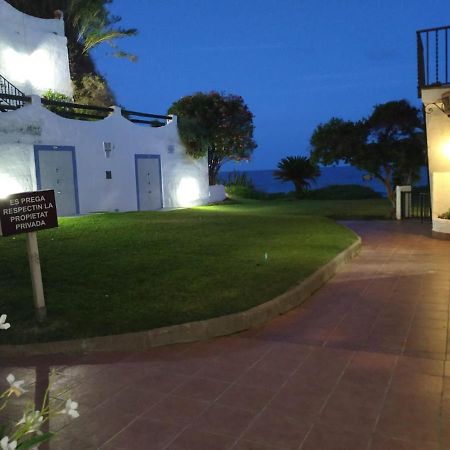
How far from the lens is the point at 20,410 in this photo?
3650mm

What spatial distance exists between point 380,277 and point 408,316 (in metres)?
2.08

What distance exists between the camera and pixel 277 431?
326 centimetres

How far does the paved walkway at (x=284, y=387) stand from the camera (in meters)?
3.20

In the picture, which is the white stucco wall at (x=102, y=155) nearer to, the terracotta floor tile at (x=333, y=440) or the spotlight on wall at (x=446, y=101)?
the spotlight on wall at (x=446, y=101)

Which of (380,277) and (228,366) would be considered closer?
(228,366)

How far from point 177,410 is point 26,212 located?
8.91 feet

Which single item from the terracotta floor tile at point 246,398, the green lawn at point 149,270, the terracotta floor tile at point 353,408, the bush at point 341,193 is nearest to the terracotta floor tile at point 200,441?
the terracotta floor tile at point 246,398

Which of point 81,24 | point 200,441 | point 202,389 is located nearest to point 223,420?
point 200,441

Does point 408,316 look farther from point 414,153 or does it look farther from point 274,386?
point 414,153

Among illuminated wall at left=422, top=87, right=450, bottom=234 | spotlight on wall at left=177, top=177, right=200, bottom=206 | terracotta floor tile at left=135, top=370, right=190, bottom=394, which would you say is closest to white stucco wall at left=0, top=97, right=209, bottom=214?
spotlight on wall at left=177, top=177, right=200, bottom=206

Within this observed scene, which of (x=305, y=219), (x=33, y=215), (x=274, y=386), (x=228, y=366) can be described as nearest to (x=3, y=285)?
(x=33, y=215)

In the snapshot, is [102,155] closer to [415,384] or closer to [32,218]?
[32,218]

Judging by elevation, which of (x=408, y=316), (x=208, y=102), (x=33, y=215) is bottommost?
(x=408, y=316)

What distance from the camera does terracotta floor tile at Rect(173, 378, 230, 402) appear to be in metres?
3.80
